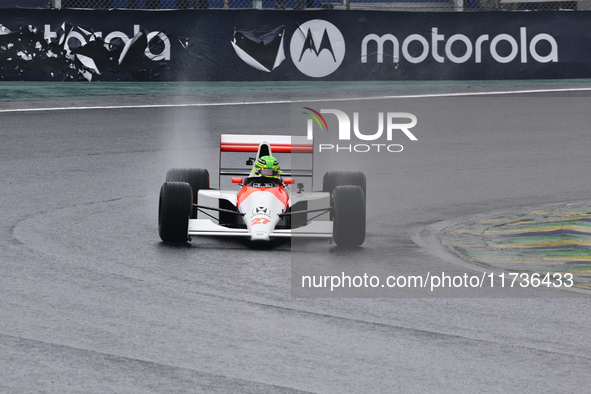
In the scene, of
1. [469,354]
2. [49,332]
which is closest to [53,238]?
[49,332]

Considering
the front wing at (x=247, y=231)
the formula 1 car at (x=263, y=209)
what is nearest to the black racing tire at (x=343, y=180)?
the formula 1 car at (x=263, y=209)

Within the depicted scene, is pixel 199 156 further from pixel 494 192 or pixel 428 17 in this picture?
pixel 428 17

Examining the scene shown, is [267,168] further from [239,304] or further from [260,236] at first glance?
[239,304]

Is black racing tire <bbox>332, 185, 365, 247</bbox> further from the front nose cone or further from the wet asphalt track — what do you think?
the front nose cone

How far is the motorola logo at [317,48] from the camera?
19.1 meters

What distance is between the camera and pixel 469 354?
549 cm

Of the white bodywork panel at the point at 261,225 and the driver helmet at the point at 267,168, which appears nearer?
the white bodywork panel at the point at 261,225

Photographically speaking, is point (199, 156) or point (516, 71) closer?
point (199, 156)

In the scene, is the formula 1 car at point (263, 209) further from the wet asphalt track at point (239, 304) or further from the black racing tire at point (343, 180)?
the wet asphalt track at point (239, 304)

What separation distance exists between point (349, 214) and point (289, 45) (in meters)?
11.5

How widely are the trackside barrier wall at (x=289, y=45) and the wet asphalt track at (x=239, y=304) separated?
5733 millimetres

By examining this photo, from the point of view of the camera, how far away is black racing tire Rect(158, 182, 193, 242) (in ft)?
26.9

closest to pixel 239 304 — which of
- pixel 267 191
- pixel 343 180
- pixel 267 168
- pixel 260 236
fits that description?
pixel 260 236

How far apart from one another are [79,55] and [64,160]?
6.64 metres
